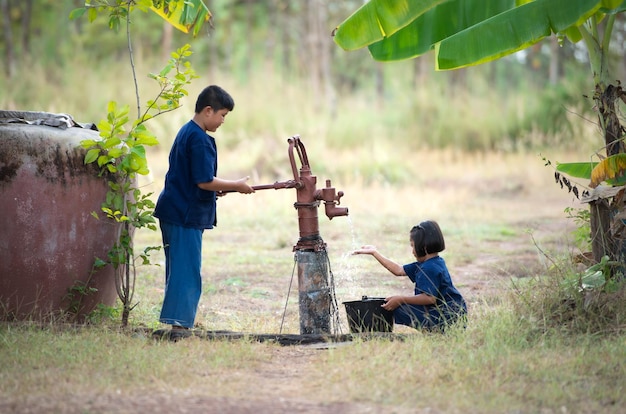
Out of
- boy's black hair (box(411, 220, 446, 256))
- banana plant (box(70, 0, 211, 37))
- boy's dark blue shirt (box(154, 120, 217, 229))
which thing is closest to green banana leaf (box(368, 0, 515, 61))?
banana plant (box(70, 0, 211, 37))

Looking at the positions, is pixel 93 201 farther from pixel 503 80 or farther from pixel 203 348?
pixel 503 80

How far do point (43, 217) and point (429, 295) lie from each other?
2.41 m

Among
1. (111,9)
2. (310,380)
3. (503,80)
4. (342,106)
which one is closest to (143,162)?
(111,9)

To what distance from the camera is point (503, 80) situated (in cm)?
4747

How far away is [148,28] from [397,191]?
50.9 feet

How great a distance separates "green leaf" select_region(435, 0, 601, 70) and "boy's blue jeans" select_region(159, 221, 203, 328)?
227 cm

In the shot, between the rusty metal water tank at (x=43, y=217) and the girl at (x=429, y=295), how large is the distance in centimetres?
184

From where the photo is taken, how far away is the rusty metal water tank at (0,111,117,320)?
197 inches

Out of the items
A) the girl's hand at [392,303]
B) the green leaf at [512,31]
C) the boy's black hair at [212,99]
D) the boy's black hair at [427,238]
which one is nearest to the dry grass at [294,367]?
the girl's hand at [392,303]

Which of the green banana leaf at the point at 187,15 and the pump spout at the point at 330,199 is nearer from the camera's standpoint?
the pump spout at the point at 330,199

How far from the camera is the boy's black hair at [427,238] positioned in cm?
509

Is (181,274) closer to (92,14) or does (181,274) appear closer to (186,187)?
(186,187)

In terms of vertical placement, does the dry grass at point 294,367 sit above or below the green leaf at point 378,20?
below

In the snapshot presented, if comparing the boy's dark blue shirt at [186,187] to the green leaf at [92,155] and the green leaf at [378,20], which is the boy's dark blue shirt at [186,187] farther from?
the green leaf at [378,20]
